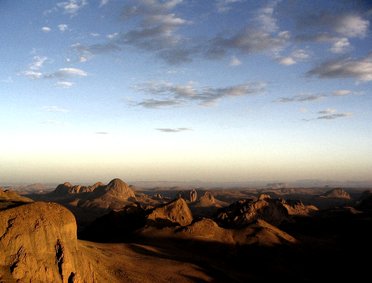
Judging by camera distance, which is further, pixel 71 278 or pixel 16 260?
pixel 71 278

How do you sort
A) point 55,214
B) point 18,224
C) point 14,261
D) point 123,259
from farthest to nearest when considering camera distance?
point 123,259
point 55,214
point 18,224
point 14,261

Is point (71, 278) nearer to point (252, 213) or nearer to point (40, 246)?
point (40, 246)

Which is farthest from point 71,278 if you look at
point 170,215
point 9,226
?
point 170,215

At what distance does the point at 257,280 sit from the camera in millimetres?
56531

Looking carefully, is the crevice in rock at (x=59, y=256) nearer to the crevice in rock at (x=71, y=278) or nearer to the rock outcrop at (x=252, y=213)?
the crevice in rock at (x=71, y=278)

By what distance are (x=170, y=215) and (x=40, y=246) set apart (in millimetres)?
60545

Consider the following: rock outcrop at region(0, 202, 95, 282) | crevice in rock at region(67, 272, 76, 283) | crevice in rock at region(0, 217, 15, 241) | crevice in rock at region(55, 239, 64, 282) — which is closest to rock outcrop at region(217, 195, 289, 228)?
rock outcrop at region(0, 202, 95, 282)

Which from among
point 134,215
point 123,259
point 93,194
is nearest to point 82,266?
point 123,259

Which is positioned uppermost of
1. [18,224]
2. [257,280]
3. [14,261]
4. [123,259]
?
[18,224]

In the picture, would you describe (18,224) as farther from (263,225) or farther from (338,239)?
(338,239)

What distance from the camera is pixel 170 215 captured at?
307 feet

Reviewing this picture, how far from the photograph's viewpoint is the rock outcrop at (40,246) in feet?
104

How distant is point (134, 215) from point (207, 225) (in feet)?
67.7

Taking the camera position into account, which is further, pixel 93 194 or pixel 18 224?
pixel 93 194
